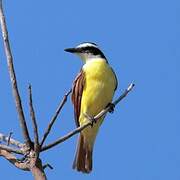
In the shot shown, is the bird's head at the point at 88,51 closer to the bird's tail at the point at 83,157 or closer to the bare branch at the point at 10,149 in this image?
the bird's tail at the point at 83,157

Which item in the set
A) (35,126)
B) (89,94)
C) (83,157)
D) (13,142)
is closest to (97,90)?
(89,94)

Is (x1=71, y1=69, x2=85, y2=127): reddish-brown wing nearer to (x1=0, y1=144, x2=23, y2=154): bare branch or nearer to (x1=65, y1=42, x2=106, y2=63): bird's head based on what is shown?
(x1=65, y1=42, x2=106, y2=63): bird's head

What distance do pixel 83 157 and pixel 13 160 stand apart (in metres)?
4.02

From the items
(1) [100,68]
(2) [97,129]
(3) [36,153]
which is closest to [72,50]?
(1) [100,68]

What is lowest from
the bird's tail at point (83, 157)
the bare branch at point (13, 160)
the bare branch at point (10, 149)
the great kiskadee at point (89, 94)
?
the bird's tail at point (83, 157)

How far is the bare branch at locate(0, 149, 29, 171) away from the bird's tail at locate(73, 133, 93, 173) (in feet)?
11.8

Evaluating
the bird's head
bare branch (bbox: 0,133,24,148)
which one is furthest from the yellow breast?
bare branch (bbox: 0,133,24,148)

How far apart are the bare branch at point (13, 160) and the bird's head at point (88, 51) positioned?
4528 mm

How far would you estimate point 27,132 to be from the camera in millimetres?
3359

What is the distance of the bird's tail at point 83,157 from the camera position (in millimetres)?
7074

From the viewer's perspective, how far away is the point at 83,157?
740 centimetres

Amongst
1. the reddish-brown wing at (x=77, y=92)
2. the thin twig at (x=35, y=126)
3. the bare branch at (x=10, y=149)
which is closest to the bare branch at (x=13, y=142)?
the bare branch at (x=10, y=149)

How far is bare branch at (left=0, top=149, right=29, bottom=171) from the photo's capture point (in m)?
3.31

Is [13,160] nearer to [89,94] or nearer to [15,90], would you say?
[15,90]
